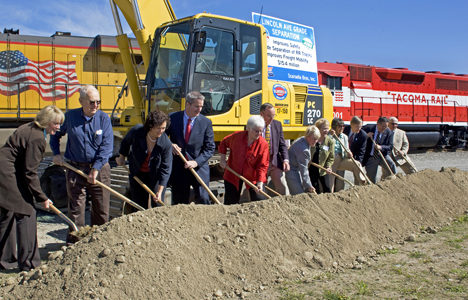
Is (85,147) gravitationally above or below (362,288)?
above

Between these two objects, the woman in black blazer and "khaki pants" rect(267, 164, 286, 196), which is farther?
"khaki pants" rect(267, 164, 286, 196)

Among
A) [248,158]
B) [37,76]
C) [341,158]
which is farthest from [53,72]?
[341,158]

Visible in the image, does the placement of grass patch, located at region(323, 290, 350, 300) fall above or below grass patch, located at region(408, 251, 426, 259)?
above

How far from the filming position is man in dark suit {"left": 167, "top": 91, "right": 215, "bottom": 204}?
5.71 metres

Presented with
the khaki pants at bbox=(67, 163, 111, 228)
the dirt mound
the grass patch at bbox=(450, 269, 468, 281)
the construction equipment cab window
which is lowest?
the grass patch at bbox=(450, 269, 468, 281)

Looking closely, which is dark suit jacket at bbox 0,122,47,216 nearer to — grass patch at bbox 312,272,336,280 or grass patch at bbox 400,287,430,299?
grass patch at bbox 312,272,336,280

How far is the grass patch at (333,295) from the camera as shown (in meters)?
4.03

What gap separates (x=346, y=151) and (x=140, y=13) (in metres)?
4.72

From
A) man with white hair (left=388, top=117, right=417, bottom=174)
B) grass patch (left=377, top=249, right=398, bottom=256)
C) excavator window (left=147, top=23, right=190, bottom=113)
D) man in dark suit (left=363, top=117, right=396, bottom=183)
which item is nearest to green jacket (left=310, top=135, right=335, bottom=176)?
man in dark suit (left=363, top=117, right=396, bottom=183)

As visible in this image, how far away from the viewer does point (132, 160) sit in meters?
5.34

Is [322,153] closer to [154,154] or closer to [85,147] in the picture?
[154,154]

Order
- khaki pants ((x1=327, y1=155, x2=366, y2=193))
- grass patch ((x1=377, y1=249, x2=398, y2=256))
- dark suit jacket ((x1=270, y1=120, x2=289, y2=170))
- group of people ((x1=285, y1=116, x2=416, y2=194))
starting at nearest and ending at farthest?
grass patch ((x1=377, y1=249, x2=398, y2=256)), dark suit jacket ((x1=270, y1=120, x2=289, y2=170)), group of people ((x1=285, y1=116, x2=416, y2=194)), khaki pants ((x1=327, y1=155, x2=366, y2=193))

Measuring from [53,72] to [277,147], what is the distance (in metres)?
7.03

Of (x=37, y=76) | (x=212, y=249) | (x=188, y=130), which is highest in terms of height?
(x=37, y=76)
